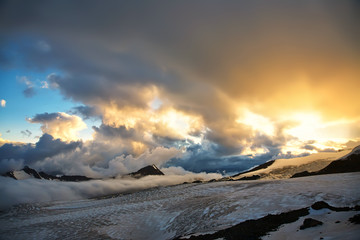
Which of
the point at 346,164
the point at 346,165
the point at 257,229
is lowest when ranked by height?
the point at 257,229

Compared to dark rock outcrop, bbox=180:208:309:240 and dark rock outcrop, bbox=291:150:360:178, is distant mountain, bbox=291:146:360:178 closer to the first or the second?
dark rock outcrop, bbox=291:150:360:178

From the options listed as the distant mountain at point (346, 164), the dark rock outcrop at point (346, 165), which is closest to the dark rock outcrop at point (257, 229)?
the dark rock outcrop at point (346, 165)

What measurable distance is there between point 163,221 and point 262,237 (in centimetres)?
2573

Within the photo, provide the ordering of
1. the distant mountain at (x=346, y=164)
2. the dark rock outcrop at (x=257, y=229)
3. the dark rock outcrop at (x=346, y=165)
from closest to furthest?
the dark rock outcrop at (x=257, y=229), the dark rock outcrop at (x=346, y=165), the distant mountain at (x=346, y=164)

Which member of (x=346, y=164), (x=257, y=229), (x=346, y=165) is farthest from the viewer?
(x=346, y=164)

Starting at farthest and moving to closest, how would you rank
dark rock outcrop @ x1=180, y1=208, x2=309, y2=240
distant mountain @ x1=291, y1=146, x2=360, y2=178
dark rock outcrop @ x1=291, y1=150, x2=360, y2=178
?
1. distant mountain @ x1=291, y1=146, x2=360, y2=178
2. dark rock outcrop @ x1=291, y1=150, x2=360, y2=178
3. dark rock outcrop @ x1=180, y1=208, x2=309, y2=240

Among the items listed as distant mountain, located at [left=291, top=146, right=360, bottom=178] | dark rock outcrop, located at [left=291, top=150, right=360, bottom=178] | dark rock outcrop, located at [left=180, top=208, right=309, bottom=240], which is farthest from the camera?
distant mountain, located at [left=291, top=146, right=360, bottom=178]

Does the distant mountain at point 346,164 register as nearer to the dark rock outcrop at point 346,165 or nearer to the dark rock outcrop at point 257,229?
the dark rock outcrop at point 346,165

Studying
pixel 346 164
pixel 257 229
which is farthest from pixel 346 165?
pixel 257 229

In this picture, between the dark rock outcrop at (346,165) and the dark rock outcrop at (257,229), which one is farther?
the dark rock outcrop at (346,165)

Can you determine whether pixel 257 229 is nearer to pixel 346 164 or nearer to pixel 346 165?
pixel 346 165

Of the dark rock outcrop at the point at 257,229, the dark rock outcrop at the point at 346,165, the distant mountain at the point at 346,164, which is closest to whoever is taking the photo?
the dark rock outcrop at the point at 257,229

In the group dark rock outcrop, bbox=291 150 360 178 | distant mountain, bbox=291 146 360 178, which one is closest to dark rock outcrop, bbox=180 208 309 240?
dark rock outcrop, bbox=291 150 360 178

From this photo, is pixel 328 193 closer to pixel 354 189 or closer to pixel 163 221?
pixel 354 189
